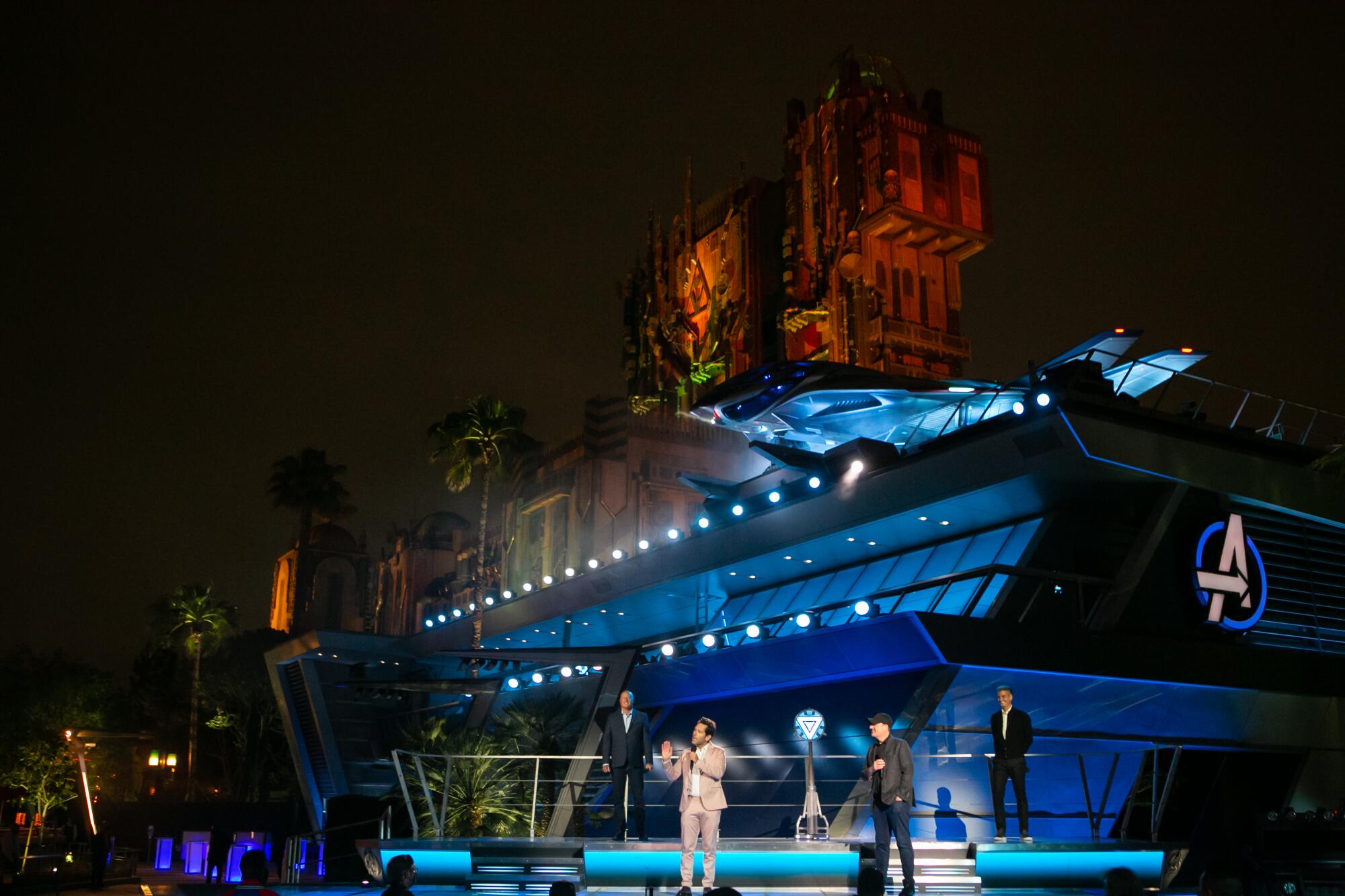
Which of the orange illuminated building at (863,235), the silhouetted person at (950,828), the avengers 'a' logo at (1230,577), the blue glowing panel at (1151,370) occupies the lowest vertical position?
the silhouetted person at (950,828)

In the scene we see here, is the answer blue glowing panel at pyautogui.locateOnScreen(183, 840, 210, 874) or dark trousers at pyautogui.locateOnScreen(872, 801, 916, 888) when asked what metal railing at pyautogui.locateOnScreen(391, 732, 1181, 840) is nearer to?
dark trousers at pyautogui.locateOnScreen(872, 801, 916, 888)

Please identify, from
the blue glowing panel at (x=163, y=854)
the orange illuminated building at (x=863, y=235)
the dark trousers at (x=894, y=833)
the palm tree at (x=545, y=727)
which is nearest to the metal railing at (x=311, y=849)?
the palm tree at (x=545, y=727)

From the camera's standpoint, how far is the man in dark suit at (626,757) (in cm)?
1647

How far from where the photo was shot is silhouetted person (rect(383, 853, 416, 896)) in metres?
8.95

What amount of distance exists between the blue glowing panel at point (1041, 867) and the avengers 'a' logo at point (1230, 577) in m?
10.3

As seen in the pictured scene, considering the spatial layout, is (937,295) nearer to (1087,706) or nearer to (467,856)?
(1087,706)

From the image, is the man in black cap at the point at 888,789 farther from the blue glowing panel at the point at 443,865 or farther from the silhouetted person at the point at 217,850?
the silhouetted person at the point at 217,850

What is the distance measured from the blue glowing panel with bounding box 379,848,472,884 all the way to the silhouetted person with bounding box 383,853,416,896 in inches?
261

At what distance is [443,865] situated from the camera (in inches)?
639

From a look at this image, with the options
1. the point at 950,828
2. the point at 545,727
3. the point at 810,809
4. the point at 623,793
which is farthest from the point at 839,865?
the point at 545,727

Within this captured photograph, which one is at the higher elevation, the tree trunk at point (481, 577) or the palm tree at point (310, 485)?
the palm tree at point (310, 485)

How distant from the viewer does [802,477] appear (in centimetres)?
2873

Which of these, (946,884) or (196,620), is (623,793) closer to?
(946,884)

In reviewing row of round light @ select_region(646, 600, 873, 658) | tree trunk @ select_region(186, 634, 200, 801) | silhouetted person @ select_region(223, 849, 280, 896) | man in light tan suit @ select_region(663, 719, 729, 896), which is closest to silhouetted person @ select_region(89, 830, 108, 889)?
row of round light @ select_region(646, 600, 873, 658)
